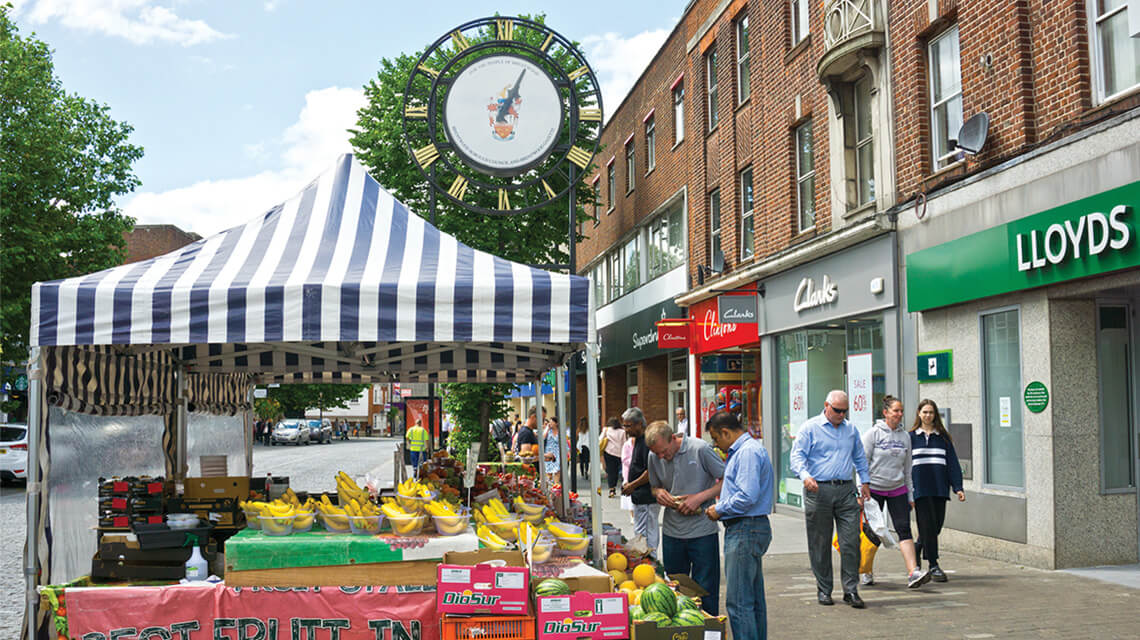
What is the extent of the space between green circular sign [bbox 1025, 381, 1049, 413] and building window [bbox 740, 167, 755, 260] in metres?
9.42

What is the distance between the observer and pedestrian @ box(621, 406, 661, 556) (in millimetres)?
9438

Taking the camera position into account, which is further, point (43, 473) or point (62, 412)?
point (62, 412)

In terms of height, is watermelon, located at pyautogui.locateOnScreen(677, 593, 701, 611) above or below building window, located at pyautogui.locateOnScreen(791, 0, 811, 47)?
below

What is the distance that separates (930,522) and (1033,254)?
10.3ft

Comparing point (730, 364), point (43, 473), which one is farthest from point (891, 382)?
point (43, 473)

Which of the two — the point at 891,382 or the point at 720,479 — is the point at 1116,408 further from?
the point at 720,479

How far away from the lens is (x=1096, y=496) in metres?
10.5

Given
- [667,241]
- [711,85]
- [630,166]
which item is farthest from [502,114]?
[630,166]

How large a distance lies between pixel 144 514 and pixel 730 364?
15805 millimetres

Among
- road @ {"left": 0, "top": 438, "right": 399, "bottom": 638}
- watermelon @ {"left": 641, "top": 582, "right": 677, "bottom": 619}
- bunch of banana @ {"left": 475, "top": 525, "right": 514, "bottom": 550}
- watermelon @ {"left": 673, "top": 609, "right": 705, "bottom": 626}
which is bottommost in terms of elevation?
road @ {"left": 0, "top": 438, "right": 399, "bottom": 638}

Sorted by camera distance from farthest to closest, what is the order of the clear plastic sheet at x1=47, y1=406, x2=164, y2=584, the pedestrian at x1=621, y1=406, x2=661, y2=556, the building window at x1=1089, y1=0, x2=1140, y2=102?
the building window at x1=1089, y1=0, x2=1140, y2=102
the pedestrian at x1=621, y1=406, x2=661, y2=556
the clear plastic sheet at x1=47, y1=406, x2=164, y2=584

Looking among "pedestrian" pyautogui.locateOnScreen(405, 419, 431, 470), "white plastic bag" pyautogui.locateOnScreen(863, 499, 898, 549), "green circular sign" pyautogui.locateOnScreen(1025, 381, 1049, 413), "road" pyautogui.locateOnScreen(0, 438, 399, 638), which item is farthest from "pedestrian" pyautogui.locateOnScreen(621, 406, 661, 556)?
"pedestrian" pyautogui.locateOnScreen(405, 419, 431, 470)

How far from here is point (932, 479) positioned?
10078 mm

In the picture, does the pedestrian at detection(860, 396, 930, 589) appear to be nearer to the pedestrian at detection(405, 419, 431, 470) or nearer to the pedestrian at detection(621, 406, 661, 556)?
the pedestrian at detection(621, 406, 661, 556)
